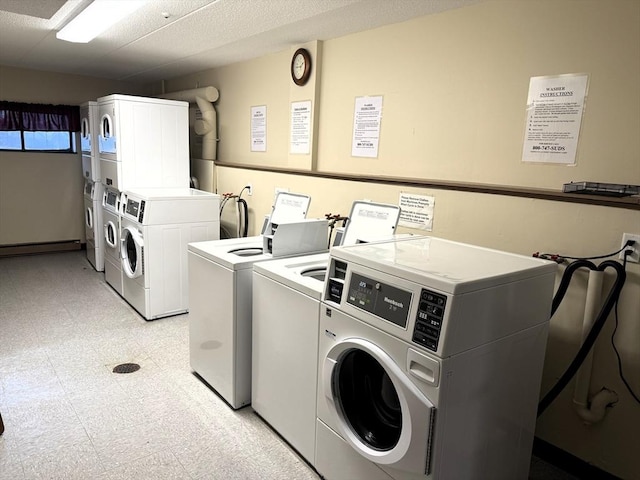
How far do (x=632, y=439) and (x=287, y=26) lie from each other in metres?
3.18

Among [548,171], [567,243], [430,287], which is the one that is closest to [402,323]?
[430,287]

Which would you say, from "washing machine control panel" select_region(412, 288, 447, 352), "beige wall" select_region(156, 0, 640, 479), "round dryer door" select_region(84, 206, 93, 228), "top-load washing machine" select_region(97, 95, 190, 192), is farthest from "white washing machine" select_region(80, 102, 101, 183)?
"washing machine control panel" select_region(412, 288, 447, 352)

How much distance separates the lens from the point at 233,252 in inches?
112

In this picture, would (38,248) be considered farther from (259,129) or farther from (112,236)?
(259,129)

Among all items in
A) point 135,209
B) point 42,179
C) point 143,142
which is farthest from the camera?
point 42,179

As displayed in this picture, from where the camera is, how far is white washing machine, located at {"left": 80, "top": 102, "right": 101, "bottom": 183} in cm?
497

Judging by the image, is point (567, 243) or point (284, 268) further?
point (284, 268)

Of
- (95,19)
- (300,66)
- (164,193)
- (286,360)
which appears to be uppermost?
(95,19)

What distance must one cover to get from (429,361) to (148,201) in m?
2.91

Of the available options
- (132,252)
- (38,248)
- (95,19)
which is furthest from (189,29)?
(38,248)

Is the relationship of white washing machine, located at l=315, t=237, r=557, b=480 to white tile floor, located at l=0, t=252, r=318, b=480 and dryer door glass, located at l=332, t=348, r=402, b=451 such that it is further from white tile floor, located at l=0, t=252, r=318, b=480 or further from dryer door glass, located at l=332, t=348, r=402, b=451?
white tile floor, located at l=0, t=252, r=318, b=480

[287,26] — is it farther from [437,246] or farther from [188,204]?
[437,246]

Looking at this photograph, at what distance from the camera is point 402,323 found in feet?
5.26

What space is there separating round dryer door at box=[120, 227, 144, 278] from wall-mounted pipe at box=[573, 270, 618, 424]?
3181mm
